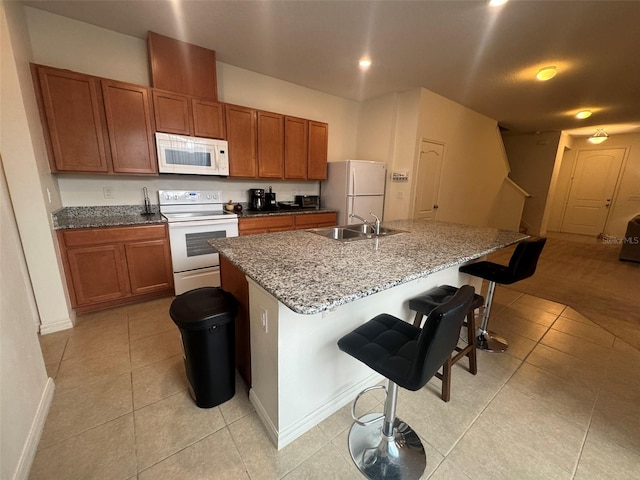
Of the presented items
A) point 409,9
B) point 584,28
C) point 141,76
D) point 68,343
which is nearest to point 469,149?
point 584,28

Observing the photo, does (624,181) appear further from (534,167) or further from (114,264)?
(114,264)

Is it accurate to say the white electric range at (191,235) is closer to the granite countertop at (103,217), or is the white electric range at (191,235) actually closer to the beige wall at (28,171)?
the granite countertop at (103,217)

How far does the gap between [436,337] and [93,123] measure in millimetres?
3238

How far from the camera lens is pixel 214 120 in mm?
2982

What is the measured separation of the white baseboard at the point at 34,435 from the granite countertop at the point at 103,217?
1303 mm

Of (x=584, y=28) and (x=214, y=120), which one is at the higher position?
(x=584, y=28)

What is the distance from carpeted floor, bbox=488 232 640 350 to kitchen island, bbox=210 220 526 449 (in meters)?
2.11

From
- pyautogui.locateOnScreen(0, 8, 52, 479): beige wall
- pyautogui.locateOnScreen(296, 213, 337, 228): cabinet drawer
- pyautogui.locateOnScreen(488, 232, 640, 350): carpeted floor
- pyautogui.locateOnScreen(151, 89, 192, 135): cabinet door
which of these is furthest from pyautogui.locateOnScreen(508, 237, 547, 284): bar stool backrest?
pyautogui.locateOnScreen(151, 89, 192, 135): cabinet door

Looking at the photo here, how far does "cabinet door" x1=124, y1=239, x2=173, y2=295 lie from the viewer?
2564 millimetres

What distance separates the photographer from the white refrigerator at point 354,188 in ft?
12.7

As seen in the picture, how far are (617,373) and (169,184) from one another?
4.51 metres

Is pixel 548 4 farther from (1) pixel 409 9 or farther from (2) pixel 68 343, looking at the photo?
(2) pixel 68 343

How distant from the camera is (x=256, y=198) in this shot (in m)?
3.61

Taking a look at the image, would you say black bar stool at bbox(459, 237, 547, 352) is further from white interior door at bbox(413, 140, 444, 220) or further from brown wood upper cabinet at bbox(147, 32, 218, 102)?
brown wood upper cabinet at bbox(147, 32, 218, 102)
